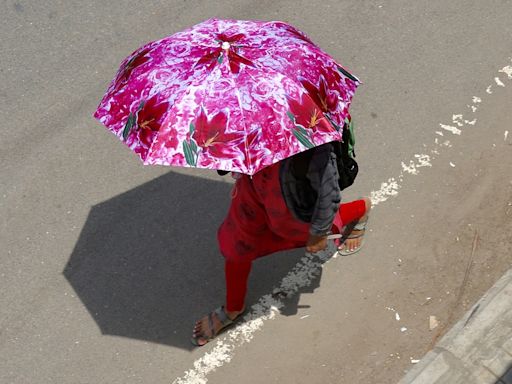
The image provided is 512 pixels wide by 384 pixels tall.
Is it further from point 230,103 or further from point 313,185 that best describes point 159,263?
point 230,103

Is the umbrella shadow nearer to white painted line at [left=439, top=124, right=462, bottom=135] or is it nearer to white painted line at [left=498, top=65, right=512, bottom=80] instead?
white painted line at [left=439, top=124, right=462, bottom=135]

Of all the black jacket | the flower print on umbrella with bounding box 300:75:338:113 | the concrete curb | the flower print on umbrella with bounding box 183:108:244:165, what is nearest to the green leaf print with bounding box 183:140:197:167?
the flower print on umbrella with bounding box 183:108:244:165

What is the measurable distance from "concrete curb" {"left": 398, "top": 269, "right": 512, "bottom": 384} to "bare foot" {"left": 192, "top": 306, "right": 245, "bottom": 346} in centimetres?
111

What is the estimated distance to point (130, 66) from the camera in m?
3.43

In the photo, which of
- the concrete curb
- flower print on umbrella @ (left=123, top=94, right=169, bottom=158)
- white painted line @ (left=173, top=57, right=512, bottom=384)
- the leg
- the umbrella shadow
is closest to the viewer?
flower print on umbrella @ (left=123, top=94, right=169, bottom=158)

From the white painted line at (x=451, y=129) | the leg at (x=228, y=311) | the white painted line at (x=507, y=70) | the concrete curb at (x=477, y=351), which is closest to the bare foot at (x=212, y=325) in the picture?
the leg at (x=228, y=311)

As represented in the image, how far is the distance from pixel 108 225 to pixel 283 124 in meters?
2.18

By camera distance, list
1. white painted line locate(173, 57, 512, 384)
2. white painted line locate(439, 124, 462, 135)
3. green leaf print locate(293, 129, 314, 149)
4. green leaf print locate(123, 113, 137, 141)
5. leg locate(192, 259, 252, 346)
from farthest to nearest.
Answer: white painted line locate(439, 124, 462, 135) → white painted line locate(173, 57, 512, 384) → leg locate(192, 259, 252, 346) → green leaf print locate(123, 113, 137, 141) → green leaf print locate(293, 129, 314, 149)

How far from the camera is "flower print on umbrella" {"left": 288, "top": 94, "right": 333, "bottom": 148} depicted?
3080mm

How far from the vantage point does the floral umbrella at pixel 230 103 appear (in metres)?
3.07

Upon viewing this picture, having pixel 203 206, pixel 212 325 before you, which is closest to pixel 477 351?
pixel 212 325

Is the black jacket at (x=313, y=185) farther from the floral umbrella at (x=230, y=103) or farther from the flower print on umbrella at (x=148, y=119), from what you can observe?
the flower print on umbrella at (x=148, y=119)

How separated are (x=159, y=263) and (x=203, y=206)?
20.4 inches

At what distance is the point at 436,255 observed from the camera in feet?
15.2
